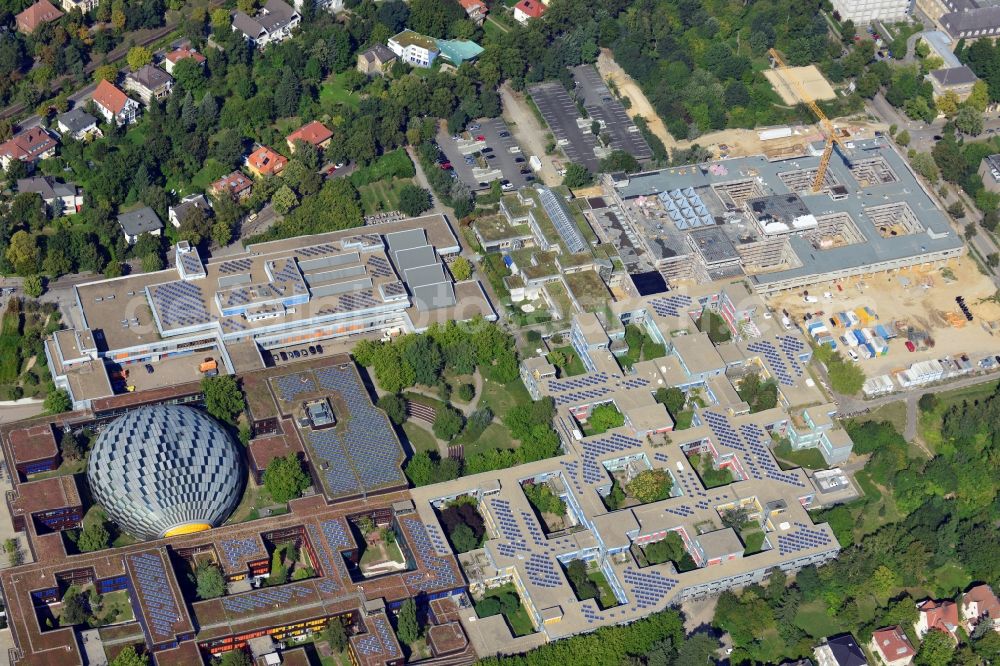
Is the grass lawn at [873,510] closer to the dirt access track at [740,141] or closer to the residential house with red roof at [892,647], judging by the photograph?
the residential house with red roof at [892,647]

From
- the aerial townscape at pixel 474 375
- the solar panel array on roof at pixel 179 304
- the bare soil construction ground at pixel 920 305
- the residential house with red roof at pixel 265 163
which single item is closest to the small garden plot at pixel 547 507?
the aerial townscape at pixel 474 375

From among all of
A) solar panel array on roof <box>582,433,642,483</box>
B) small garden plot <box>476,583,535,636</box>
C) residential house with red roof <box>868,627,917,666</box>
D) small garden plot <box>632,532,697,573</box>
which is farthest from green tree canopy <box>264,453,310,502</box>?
residential house with red roof <box>868,627,917,666</box>

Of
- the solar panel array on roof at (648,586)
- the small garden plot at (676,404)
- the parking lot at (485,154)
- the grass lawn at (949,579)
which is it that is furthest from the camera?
the parking lot at (485,154)

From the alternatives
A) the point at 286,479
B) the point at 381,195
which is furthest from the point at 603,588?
the point at 381,195

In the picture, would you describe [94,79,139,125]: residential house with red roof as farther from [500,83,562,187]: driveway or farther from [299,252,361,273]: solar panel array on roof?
[500,83,562,187]: driveway

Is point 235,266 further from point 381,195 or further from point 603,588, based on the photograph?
point 603,588

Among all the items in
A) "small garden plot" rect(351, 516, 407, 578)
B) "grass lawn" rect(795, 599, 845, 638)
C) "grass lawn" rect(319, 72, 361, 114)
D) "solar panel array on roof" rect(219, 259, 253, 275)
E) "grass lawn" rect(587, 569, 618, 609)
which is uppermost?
"solar panel array on roof" rect(219, 259, 253, 275)

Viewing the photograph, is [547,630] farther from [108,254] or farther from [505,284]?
[108,254]
